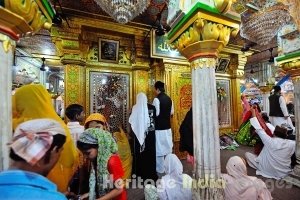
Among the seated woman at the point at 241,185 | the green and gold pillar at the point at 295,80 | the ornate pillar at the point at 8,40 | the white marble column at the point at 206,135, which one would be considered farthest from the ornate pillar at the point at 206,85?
the green and gold pillar at the point at 295,80

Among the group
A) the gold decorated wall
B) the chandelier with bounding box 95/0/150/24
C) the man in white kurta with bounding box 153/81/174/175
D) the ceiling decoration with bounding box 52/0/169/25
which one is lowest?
the man in white kurta with bounding box 153/81/174/175

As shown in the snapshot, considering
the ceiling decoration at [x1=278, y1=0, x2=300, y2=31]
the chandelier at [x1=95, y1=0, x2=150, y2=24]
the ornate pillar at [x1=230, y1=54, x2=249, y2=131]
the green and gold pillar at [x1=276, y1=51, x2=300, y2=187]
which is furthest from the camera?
the ornate pillar at [x1=230, y1=54, x2=249, y2=131]

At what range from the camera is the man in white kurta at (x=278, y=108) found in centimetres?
551

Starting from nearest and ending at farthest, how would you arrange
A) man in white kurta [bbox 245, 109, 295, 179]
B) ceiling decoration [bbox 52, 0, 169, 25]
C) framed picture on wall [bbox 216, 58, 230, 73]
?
man in white kurta [bbox 245, 109, 295, 179] < ceiling decoration [bbox 52, 0, 169, 25] < framed picture on wall [bbox 216, 58, 230, 73]

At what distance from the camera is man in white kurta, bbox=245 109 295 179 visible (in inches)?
151

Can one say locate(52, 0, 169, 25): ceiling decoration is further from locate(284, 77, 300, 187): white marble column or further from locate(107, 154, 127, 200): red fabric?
locate(107, 154, 127, 200): red fabric

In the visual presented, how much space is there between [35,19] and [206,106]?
1.92 metres

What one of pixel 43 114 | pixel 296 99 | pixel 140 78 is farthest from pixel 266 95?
pixel 43 114

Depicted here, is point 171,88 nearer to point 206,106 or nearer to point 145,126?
point 145,126

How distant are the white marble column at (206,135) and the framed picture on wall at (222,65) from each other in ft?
15.2

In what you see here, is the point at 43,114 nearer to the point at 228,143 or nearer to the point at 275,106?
the point at 275,106

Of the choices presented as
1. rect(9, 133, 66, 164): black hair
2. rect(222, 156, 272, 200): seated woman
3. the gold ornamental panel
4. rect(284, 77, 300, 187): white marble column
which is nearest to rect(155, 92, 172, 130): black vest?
the gold ornamental panel

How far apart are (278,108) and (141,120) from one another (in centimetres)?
421

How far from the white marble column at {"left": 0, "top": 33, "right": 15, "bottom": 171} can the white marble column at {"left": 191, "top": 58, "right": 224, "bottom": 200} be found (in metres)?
1.90
